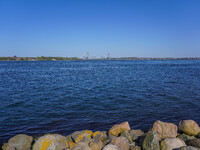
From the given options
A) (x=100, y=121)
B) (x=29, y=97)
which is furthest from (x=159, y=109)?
(x=29, y=97)

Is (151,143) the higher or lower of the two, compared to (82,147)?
higher

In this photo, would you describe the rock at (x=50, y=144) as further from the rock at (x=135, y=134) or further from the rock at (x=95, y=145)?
the rock at (x=135, y=134)

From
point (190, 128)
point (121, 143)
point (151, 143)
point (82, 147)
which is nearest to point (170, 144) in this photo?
point (151, 143)

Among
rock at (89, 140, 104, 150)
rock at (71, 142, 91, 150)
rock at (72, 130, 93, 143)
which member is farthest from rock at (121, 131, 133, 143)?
rock at (71, 142, 91, 150)

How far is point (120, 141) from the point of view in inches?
385

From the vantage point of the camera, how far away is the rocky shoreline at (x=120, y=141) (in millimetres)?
9344

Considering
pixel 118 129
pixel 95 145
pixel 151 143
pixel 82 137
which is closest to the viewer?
pixel 151 143

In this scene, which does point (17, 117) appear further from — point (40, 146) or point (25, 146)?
point (40, 146)

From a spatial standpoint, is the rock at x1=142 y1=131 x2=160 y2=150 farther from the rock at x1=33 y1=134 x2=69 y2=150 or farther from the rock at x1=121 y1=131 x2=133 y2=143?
the rock at x1=33 y1=134 x2=69 y2=150

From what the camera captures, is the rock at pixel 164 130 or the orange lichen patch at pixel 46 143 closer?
the orange lichen patch at pixel 46 143

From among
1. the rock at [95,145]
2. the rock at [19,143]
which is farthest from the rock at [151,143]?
the rock at [19,143]

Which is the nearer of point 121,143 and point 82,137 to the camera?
point 121,143

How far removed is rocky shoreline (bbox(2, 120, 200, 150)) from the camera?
30.7ft

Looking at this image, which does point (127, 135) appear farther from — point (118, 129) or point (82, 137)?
point (82, 137)
